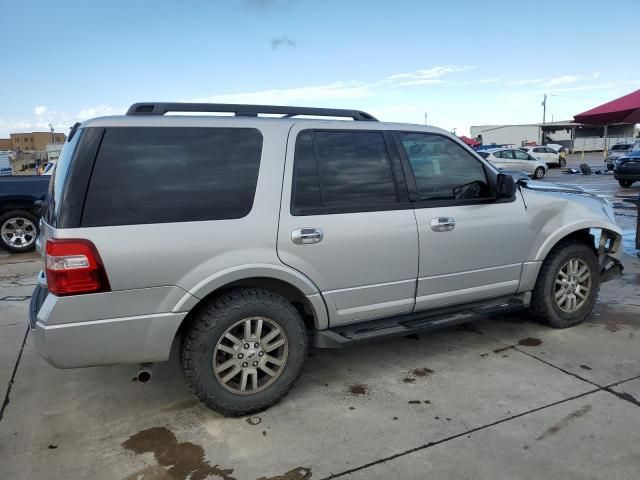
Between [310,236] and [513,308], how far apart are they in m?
2.02

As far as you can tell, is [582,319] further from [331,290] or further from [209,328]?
[209,328]

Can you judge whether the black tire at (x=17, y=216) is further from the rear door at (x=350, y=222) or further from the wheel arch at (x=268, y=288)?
the rear door at (x=350, y=222)

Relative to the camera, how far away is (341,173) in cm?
347

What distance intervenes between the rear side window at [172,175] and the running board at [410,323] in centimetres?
106

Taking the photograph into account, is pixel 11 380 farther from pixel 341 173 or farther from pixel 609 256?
pixel 609 256

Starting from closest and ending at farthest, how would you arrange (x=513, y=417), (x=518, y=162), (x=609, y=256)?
(x=513, y=417) < (x=609, y=256) < (x=518, y=162)

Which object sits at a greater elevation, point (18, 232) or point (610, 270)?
point (610, 270)

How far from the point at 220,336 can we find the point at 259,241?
0.61 meters

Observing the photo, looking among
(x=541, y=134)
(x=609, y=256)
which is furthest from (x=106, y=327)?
(x=541, y=134)

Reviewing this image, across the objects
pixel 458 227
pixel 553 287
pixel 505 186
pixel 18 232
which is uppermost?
pixel 505 186

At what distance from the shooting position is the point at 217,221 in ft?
9.91

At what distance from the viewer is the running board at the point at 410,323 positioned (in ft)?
11.3

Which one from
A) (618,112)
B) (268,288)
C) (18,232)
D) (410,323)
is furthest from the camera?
(618,112)

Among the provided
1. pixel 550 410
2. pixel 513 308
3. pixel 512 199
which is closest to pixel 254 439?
pixel 550 410
